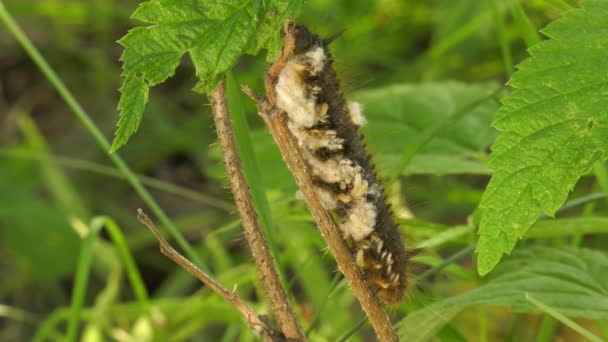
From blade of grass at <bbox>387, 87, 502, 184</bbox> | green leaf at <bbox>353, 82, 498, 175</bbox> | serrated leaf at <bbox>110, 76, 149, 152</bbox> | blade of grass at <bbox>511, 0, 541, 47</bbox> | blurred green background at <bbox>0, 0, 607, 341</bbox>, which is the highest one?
serrated leaf at <bbox>110, 76, 149, 152</bbox>

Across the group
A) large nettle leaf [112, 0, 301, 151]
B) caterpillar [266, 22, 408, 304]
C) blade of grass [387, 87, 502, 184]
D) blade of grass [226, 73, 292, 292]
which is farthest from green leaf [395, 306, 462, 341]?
large nettle leaf [112, 0, 301, 151]

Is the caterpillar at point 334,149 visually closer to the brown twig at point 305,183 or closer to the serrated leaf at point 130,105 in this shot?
the brown twig at point 305,183

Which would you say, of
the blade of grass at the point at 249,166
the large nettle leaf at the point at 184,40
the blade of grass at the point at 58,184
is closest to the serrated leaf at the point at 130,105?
the large nettle leaf at the point at 184,40

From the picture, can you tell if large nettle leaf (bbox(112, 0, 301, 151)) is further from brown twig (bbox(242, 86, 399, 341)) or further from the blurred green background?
the blurred green background

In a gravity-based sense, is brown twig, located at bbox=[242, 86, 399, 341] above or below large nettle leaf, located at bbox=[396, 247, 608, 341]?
above

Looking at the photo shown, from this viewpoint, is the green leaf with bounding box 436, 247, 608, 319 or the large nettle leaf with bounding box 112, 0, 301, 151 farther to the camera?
the green leaf with bounding box 436, 247, 608, 319
